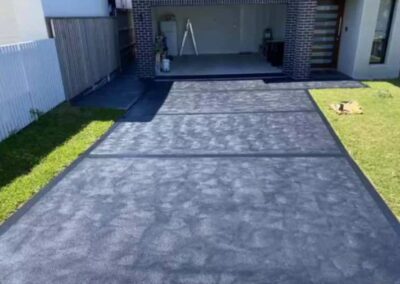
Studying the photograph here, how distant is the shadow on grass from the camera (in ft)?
16.3

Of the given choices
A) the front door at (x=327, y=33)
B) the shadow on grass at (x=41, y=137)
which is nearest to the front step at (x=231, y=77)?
the front door at (x=327, y=33)

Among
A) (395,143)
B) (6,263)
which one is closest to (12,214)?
(6,263)

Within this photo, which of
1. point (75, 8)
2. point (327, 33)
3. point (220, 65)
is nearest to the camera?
point (75, 8)

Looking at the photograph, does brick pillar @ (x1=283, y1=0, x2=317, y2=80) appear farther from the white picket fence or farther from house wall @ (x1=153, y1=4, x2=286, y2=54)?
the white picket fence

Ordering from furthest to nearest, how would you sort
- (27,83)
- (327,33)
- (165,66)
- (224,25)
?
(224,25), (165,66), (327,33), (27,83)

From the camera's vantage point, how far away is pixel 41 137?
609 centimetres

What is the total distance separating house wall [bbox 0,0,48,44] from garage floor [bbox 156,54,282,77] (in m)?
4.85

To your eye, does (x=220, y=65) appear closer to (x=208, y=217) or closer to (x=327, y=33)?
(x=327, y=33)

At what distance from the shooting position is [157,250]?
325cm

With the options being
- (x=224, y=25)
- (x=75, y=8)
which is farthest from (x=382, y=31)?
(x=75, y=8)

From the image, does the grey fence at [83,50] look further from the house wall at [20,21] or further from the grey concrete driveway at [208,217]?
the grey concrete driveway at [208,217]

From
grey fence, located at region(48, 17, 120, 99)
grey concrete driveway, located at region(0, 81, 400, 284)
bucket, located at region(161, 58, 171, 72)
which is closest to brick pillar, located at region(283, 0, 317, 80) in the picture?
bucket, located at region(161, 58, 171, 72)

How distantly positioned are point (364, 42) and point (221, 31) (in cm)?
740

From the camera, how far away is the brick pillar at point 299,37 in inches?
397
